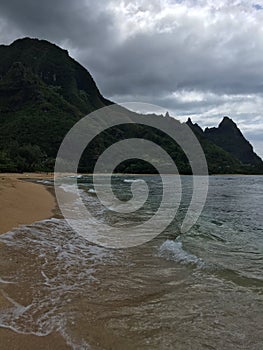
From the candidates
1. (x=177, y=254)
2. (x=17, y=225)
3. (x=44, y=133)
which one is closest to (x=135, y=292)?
(x=177, y=254)

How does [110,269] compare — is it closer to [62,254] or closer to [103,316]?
[62,254]

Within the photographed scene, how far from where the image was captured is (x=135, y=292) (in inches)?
190

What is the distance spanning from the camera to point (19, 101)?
406ft

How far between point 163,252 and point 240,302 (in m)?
2.99

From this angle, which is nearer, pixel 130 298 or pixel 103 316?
pixel 103 316

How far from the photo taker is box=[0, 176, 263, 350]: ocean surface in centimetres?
351

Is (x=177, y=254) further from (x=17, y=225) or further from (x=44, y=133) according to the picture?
(x=44, y=133)

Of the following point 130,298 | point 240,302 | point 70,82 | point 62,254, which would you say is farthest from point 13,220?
point 70,82

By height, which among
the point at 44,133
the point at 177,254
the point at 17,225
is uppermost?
the point at 44,133

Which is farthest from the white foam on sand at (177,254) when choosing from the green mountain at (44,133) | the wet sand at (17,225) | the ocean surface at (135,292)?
the green mountain at (44,133)

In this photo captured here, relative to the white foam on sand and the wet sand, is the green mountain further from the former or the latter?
the white foam on sand

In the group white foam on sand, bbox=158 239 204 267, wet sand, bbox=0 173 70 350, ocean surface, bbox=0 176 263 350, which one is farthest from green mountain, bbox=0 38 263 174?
ocean surface, bbox=0 176 263 350

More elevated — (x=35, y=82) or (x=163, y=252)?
(x=35, y=82)

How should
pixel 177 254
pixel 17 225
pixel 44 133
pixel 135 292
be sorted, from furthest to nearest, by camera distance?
pixel 44 133 < pixel 17 225 < pixel 177 254 < pixel 135 292
